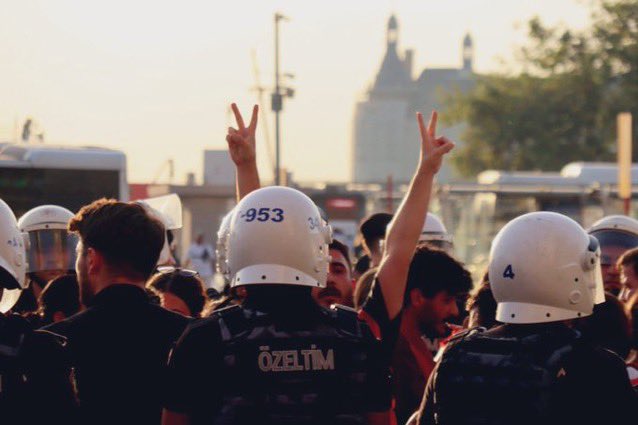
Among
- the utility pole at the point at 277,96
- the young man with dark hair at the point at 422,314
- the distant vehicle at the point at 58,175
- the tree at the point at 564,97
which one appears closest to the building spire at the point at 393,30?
the tree at the point at 564,97

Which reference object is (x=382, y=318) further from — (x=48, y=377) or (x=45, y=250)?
(x=45, y=250)

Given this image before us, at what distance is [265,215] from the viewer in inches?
163

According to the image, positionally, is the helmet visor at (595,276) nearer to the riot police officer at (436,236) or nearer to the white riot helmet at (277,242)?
the white riot helmet at (277,242)

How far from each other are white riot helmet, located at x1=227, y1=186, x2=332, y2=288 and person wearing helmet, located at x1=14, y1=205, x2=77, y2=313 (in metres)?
3.00

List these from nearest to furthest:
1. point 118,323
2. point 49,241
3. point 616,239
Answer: point 118,323 < point 49,241 < point 616,239

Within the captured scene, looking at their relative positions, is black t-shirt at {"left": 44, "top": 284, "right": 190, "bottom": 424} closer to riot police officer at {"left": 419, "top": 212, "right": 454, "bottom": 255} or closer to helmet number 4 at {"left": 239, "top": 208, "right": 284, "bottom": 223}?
helmet number 4 at {"left": 239, "top": 208, "right": 284, "bottom": 223}

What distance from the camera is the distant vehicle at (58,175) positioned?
18.6 metres

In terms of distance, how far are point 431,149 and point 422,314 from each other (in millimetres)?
1047

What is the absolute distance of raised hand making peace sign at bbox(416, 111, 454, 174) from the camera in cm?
462

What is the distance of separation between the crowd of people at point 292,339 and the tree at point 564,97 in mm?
44995

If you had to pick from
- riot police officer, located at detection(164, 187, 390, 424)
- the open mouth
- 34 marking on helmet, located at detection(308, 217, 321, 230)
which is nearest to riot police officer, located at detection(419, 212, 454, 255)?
the open mouth

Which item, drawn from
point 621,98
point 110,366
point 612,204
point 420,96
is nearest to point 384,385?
point 110,366

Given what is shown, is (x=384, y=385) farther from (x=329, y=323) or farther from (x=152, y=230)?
(x=152, y=230)

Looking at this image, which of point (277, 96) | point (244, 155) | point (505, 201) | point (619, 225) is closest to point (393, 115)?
point (277, 96)
